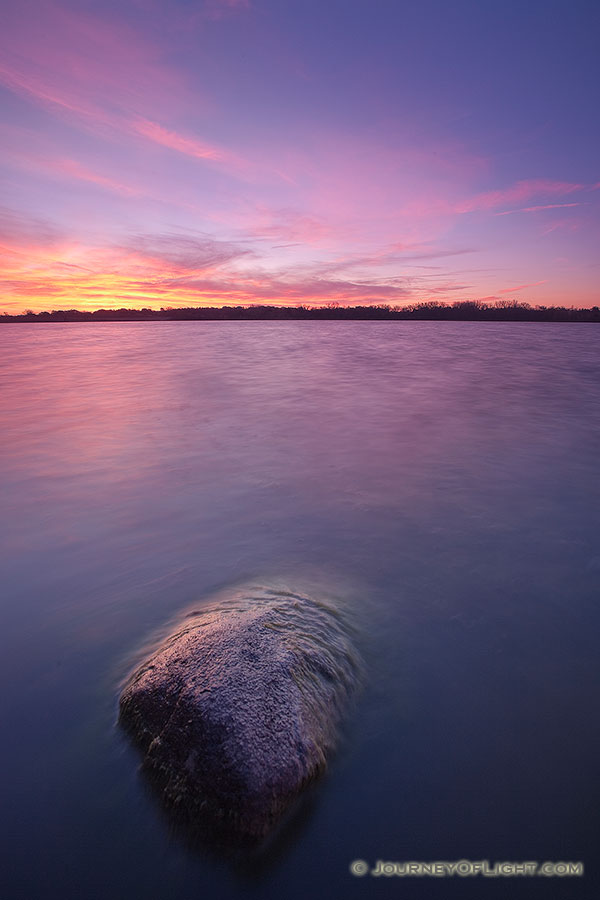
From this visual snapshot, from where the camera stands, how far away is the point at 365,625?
3.68 meters

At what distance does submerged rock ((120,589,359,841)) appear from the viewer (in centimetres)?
204

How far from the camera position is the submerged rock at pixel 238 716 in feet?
6.68

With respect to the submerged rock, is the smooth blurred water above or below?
below

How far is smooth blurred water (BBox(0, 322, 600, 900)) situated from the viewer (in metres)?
2.18

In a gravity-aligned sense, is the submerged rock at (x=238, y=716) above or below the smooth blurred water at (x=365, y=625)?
above

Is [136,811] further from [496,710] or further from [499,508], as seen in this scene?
[499,508]

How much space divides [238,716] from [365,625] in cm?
176

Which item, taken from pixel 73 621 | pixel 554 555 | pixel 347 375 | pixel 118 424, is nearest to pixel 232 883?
pixel 73 621

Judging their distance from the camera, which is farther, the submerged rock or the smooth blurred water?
the smooth blurred water

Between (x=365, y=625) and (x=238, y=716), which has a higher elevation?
(x=238, y=716)

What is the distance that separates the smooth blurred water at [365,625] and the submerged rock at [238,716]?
17 centimetres

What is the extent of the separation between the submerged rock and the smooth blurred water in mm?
175

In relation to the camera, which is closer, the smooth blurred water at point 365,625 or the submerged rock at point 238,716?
the submerged rock at point 238,716

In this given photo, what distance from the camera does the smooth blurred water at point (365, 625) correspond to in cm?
218
